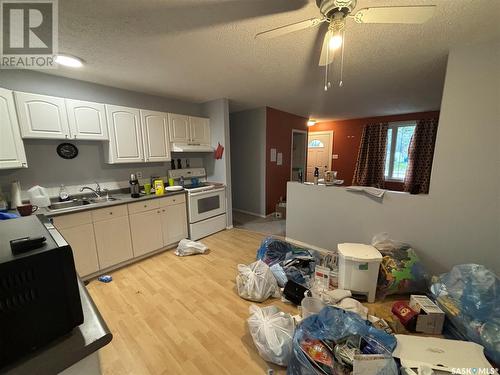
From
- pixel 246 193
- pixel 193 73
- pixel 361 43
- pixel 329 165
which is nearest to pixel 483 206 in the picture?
pixel 361 43

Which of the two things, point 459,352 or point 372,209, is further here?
point 372,209

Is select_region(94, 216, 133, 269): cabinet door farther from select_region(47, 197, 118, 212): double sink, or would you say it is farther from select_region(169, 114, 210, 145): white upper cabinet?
select_region(169, 114, 210, 145): white upper cabinet

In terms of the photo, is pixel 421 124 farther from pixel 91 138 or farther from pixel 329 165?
pixel 91 138

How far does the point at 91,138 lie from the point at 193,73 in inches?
58.5

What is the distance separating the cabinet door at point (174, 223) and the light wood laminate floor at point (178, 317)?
312mm

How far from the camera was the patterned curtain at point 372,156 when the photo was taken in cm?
529

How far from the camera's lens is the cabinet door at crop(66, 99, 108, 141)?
237cm

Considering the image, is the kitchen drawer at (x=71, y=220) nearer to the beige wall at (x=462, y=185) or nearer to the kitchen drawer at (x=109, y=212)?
the kitchen drawer at (x=109, y=212)

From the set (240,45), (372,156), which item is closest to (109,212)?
(240,45)

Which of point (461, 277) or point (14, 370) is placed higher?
point (14, 370)

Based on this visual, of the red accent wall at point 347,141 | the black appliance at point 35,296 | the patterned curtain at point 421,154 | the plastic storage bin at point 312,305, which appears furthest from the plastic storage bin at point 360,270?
the red accent wall at point 347,141

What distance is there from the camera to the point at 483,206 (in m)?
1.87

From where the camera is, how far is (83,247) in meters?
2.26

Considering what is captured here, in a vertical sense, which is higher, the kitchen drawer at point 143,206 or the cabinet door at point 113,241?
the kitchen drawer at point 143,206
